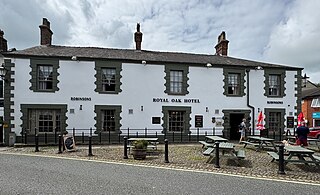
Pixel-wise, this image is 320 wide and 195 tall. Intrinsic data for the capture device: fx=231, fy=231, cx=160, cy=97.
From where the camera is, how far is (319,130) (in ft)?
71.0

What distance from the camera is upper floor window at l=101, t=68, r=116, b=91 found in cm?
1641

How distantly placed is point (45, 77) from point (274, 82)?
1713 cm

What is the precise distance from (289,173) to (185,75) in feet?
34.7

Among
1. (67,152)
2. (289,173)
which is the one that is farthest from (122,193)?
(67,152)

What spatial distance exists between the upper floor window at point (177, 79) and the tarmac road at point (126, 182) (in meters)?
9.28

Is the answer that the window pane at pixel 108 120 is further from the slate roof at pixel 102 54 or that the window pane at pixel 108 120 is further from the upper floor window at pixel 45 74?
the slate roof at pixel 102 54

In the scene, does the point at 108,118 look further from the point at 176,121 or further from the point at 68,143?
the point at 176,121

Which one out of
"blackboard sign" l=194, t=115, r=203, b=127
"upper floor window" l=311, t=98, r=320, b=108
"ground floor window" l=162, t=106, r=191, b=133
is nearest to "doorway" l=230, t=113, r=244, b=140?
"blackboard sign" l=194, t=115, r=203, b=127

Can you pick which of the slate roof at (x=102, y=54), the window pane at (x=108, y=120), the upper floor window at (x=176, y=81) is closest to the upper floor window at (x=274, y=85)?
the slate roof at (x=102, y=54)

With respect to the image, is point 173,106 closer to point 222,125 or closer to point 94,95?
point 222,125

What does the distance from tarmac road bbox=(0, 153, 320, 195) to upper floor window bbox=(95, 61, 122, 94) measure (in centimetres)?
836

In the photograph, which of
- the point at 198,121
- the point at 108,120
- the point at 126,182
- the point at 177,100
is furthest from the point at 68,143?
the point at 198,121

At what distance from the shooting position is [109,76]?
16.5 m

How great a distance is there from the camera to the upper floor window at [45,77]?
15656 mm
